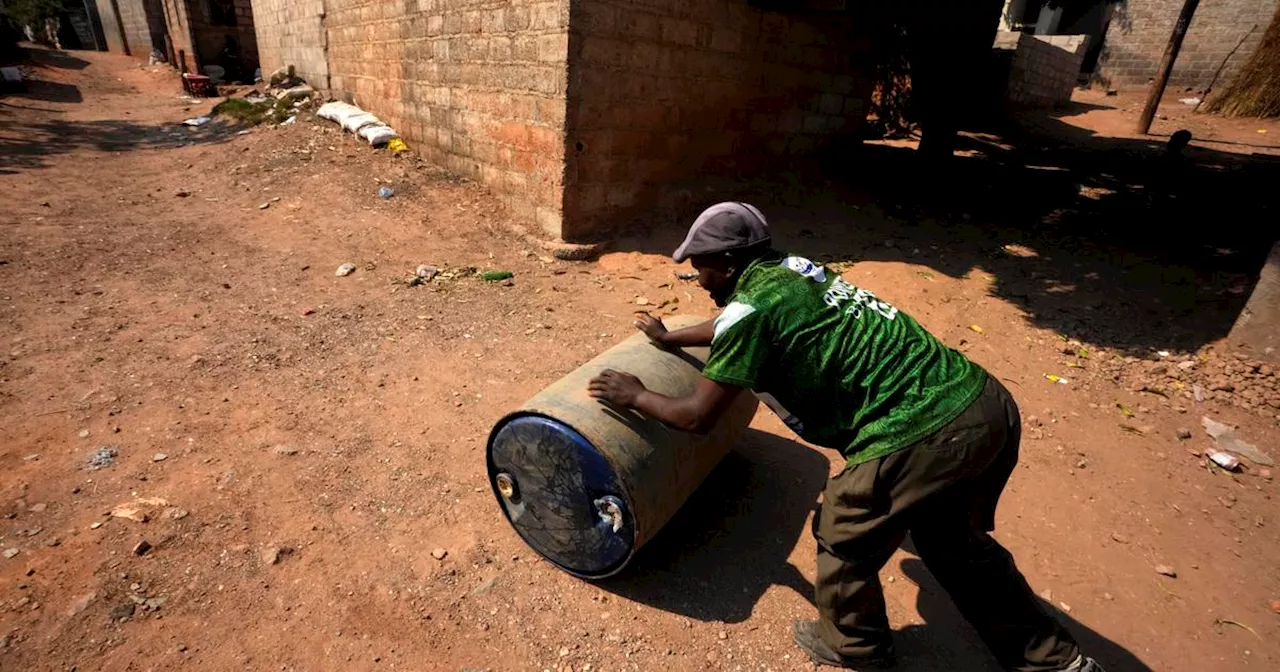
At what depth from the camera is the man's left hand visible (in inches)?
82.9

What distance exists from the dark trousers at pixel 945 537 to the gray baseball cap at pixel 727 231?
0.84m

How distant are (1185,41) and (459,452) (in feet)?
76.0

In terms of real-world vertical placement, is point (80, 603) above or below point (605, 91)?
below

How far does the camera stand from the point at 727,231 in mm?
1965

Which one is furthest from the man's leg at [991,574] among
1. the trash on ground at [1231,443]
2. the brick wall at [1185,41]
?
the brick wall at [1185,41]

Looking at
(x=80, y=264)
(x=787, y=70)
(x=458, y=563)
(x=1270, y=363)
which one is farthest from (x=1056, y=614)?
(x=80, y=264)

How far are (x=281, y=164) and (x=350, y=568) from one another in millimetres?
7811

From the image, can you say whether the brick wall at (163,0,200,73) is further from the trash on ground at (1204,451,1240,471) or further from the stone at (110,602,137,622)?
the trash on ground at (1204,451,1240,471)

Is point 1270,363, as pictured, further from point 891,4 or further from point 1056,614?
→ point 891,4

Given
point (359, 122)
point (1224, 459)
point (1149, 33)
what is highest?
point (1149, 33)

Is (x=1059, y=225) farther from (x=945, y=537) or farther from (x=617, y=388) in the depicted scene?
(x=617, y=388)

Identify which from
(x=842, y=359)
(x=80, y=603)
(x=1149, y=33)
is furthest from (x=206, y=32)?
(x=1149, y=33)

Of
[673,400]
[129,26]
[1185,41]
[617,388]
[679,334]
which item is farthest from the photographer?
[129,26]

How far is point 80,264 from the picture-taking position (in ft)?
17.2
